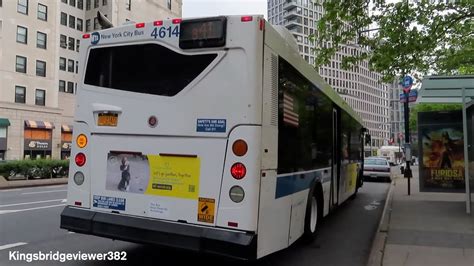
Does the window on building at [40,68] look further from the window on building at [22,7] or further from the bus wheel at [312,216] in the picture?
the bus wheel at [312,216]

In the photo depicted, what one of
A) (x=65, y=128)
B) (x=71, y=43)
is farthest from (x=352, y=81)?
(x=65, y=128)

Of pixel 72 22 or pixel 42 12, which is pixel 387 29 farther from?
pixel 72 22

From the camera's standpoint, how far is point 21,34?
4359cm

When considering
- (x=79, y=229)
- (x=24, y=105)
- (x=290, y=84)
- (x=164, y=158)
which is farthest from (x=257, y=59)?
(x=24, y=105)

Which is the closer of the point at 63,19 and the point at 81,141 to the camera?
the point at 81,141

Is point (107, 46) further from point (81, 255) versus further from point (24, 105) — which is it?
point (24, 105)

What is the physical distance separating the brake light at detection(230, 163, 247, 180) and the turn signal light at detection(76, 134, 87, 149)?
2233 mm

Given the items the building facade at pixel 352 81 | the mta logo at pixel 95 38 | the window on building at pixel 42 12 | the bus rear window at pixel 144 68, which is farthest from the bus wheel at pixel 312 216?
the building facade at pixel 352 81

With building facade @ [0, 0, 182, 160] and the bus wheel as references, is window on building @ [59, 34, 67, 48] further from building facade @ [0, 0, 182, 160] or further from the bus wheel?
the bus wheel

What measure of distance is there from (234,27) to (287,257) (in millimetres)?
3766

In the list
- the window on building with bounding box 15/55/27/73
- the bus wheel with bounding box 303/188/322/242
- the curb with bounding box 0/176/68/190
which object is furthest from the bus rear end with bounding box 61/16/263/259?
the window on building with bounding box 15/55/27/73

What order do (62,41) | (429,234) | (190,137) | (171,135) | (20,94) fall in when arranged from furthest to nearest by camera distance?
(62,41) → (20,94) → (429,234) → (171,135) → (190,137)

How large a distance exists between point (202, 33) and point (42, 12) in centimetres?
4645

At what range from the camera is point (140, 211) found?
564 centimetres
